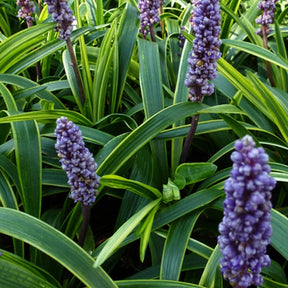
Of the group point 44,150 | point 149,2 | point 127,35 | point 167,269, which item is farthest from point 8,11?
point 167,269

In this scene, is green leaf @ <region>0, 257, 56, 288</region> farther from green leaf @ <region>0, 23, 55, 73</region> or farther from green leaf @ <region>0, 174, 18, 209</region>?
green leaf @ <region>0, 23, 55, 73</region>

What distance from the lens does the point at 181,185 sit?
97.8 inches

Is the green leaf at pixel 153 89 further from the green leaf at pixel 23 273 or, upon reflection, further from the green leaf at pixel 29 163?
the green leaf at pixel 23 273

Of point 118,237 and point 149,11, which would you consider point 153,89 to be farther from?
point 118,237

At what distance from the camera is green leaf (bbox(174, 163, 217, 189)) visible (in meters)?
2.43

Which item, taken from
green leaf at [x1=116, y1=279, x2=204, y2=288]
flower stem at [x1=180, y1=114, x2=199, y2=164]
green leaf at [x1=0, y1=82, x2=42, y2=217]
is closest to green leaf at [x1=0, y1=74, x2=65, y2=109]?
green leaf at [x1=0, y1=82, x2=42, y2=217]

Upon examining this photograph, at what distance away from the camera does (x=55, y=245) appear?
82.0 inches

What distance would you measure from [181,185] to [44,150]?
1.04 metres

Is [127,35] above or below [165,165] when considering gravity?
above

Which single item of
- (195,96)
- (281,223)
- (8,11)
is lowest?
(281,223)

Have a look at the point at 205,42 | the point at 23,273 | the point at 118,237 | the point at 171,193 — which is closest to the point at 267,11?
the point at 205,42

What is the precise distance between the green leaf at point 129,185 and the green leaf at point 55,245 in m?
0.34

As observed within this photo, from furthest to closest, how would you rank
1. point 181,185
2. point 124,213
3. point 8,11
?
1. point 8,11
2. point 124,213
3. point 181,185

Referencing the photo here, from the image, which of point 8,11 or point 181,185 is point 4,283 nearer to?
point 181,185
